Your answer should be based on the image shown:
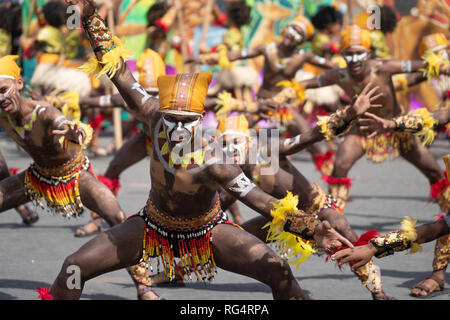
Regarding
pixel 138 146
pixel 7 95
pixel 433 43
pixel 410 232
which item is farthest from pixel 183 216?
pixel 433 43

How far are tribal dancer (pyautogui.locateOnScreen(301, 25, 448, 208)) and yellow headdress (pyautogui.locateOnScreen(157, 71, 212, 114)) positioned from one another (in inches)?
124

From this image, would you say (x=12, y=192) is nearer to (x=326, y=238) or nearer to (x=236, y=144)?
(x=236, y=144)

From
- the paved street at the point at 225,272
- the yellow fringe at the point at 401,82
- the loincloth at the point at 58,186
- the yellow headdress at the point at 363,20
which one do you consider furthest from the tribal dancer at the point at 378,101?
the yellow headdress at the point at 363,20

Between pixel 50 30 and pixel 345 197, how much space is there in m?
6.76

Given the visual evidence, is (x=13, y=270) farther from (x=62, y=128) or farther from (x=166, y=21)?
(x=166, y=21)

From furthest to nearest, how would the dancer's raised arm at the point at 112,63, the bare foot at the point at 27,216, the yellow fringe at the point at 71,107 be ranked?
the bare foot at the point at 27,216
the yellow fringe at the point at 71,107
the dancer's raised arm at the point at 112,63

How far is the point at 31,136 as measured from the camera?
509cm

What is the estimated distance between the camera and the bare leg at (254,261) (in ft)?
12.1

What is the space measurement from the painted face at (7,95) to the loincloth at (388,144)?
10.9 feet

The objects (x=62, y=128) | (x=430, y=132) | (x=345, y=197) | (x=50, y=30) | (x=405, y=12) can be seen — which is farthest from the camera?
(x=405, y=12)

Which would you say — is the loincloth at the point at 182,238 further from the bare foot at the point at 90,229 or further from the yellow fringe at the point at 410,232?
the bare foot at the point at 90,229

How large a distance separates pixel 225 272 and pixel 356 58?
238cm

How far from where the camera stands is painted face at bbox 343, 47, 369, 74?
21.5ft
